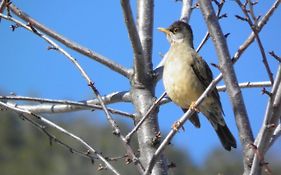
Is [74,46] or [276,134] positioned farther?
[74,46]

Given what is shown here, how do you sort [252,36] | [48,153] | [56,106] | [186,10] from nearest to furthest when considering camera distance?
[252,36] → [56,106] → [186,10] → [48,153]

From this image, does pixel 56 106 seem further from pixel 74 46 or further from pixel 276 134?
pixel 276 134

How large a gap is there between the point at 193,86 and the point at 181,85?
0.09 metres

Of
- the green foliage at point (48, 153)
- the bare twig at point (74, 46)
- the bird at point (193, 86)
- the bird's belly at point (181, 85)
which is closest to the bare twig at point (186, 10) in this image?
the bird at point (193, 86)

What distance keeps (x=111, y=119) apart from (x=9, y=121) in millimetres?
54118

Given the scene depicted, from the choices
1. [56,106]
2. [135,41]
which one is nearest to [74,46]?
[135,41]

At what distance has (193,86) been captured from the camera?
18.6 feet

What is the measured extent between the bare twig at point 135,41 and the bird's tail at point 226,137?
1.11m

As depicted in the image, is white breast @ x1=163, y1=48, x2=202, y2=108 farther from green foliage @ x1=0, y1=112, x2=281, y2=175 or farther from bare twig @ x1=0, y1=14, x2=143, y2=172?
green foliage @ x1=0, y1=112, x2=281, y2=175

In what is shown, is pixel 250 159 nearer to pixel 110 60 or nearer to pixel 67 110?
Result: pixel 110 60

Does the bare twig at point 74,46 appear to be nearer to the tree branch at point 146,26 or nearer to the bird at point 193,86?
the tree branch at point 146,26

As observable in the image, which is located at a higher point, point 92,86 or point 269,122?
point 92,86

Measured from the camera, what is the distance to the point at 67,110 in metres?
5.19

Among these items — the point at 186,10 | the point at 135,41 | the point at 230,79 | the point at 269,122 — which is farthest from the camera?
the point at 186,10
